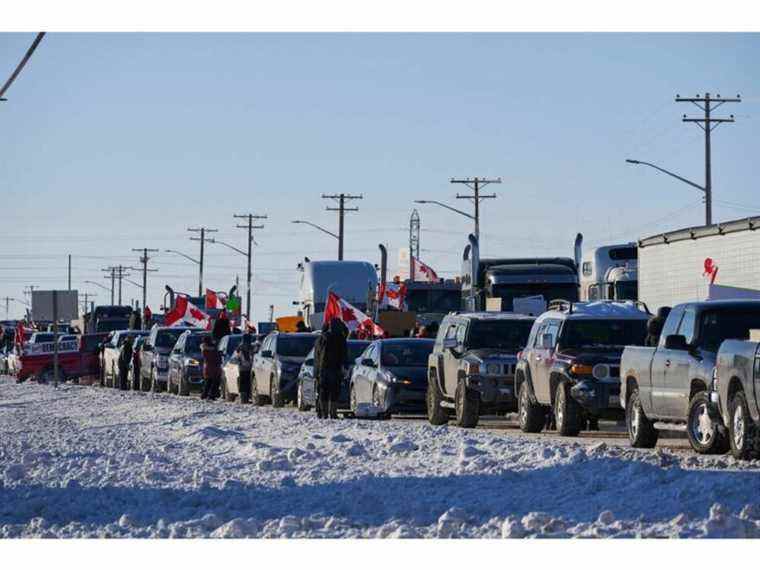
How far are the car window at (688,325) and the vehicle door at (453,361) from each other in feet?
26.4

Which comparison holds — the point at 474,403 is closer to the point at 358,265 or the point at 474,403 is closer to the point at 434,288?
the point at 434,288

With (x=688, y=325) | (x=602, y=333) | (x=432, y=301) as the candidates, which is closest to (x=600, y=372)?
(x=602, y=333)

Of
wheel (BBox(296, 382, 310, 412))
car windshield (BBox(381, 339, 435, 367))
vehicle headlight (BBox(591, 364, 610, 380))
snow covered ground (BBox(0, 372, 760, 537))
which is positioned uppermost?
car windshield (BBox(381, 339, 435, 367))

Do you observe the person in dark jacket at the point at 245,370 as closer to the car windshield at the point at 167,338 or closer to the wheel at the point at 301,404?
the wheel at the point at 301,404

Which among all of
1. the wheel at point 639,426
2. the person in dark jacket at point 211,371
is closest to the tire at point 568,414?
the wheel at point 639,426

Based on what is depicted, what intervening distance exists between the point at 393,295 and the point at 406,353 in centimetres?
1930

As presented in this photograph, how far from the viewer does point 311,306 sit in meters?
60.3

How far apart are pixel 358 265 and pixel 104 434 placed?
30881 millimetres

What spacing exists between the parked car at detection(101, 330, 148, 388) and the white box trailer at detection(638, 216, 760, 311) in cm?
2436

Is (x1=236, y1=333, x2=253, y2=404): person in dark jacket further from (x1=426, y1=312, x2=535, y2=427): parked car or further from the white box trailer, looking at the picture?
(x1=426, y1=312, x2=535, y2=427): parked car

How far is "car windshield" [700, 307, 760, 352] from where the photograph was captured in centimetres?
2317

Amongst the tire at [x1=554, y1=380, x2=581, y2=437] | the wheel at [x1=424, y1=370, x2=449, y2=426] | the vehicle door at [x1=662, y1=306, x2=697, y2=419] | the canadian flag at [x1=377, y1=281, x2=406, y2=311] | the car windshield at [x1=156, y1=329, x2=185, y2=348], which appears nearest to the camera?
the vehicle door at [x1=662, y1=306, x2=697, y2=419]

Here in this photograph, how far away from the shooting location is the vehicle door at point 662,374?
77.7ft

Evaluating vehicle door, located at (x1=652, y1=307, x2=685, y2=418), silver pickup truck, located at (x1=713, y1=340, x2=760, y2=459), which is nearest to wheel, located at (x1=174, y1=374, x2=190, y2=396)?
vehicle door, located at (x1=652, y1=307, x2=685, y2=418)
